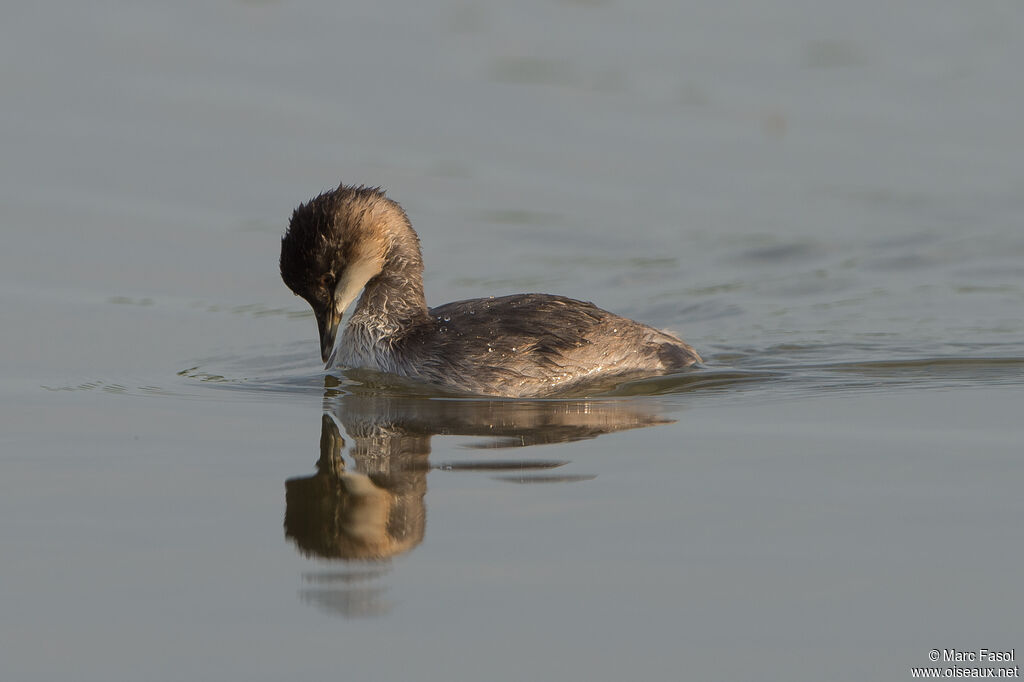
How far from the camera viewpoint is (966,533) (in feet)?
23.8

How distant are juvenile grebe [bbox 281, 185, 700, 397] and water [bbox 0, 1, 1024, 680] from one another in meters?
0.35

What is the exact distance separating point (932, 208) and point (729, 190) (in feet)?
6.84

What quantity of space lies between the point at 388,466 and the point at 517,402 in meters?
2.00

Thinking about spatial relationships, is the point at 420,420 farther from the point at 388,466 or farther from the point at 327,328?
the point at 327,328

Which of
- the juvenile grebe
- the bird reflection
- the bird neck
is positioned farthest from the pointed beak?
the bird reflection

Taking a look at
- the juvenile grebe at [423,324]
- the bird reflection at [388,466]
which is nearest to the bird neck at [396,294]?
the juvenile grebe at [423,324]

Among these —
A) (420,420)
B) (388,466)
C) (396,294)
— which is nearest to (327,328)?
(396,294)

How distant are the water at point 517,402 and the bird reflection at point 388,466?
0.11 feet

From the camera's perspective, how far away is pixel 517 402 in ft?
34.8

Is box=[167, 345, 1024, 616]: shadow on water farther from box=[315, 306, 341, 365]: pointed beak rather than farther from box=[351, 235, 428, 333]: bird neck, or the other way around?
box=[351, 235, 428, 333]: bird neck

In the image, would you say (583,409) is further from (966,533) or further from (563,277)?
(563,277)

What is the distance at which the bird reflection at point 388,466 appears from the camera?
714 centimetres

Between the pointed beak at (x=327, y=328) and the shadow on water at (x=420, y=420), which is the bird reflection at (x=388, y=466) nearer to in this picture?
the shadow on water at (x=420, y=420)

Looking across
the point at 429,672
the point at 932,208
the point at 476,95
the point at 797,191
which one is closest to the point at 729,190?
the point at 797,191
